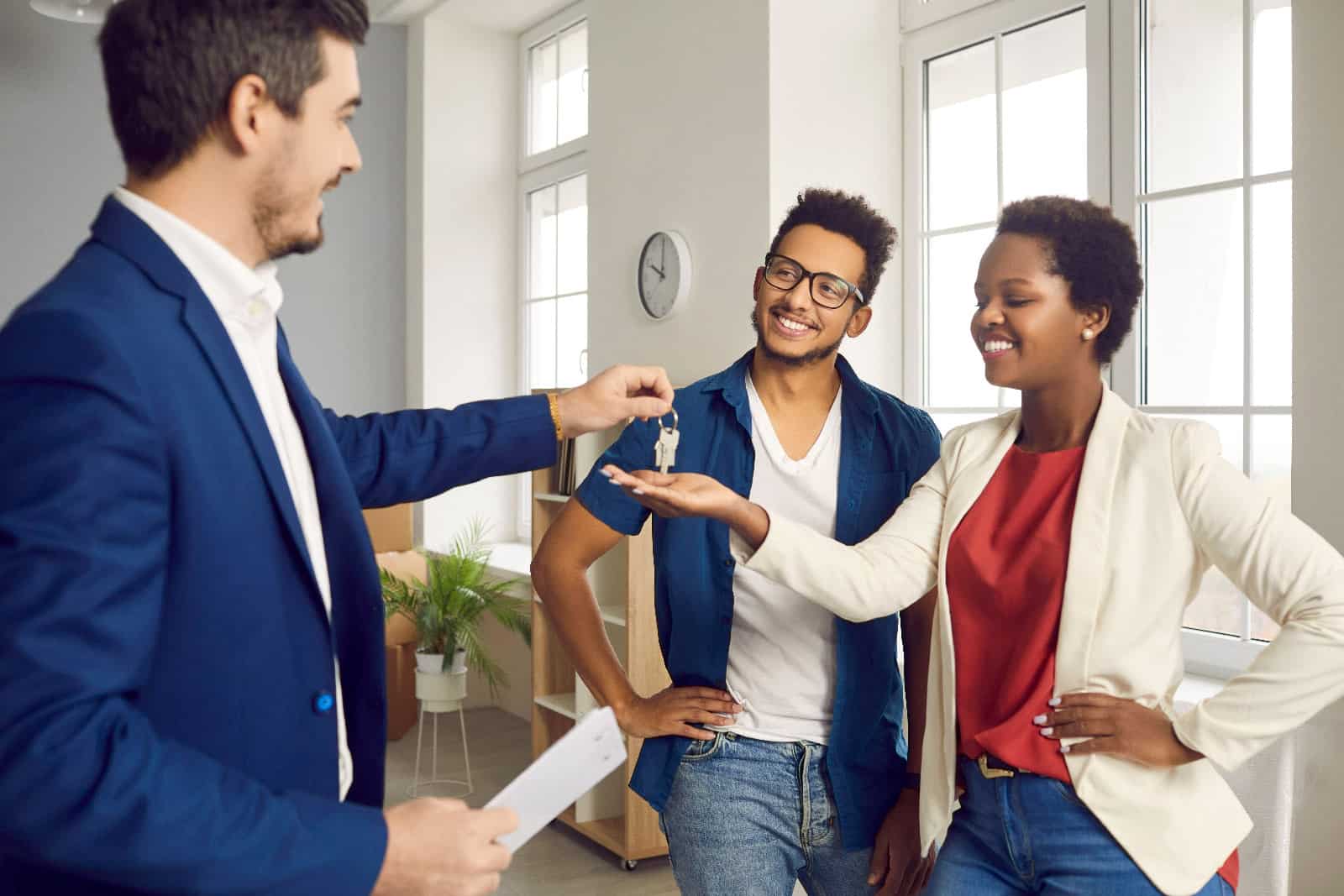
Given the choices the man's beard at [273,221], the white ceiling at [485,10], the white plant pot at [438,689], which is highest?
the white ceiling at [485,10]

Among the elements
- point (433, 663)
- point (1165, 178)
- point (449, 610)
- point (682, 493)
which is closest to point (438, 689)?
point (433, 663)

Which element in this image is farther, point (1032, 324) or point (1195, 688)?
point (1195, 688)

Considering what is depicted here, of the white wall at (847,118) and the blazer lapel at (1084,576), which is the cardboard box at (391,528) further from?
the blazer lapel at (1084,576)

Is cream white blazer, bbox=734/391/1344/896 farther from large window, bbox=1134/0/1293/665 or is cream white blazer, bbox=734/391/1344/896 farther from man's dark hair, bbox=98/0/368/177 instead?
large window, bbox=1134/0/1293/665

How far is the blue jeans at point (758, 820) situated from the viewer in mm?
1599

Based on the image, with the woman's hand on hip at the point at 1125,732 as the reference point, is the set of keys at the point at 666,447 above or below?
above

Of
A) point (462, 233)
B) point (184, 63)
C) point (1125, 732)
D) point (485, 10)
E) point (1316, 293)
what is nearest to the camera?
point (184, 63)

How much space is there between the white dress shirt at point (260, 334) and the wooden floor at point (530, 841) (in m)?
2.72

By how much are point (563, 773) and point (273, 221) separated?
570 millimetres

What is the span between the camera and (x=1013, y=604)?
1.42m

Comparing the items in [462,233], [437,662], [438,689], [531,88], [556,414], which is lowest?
[438,689]

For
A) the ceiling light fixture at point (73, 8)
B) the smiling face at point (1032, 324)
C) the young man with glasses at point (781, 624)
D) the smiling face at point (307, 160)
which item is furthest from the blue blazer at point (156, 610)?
the ceiling light fixture at point (73, 8)

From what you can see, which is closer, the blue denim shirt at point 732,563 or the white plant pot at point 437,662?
the blue denim shirt at point 732,563

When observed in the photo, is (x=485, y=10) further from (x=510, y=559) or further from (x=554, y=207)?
(x=510, y=559)
